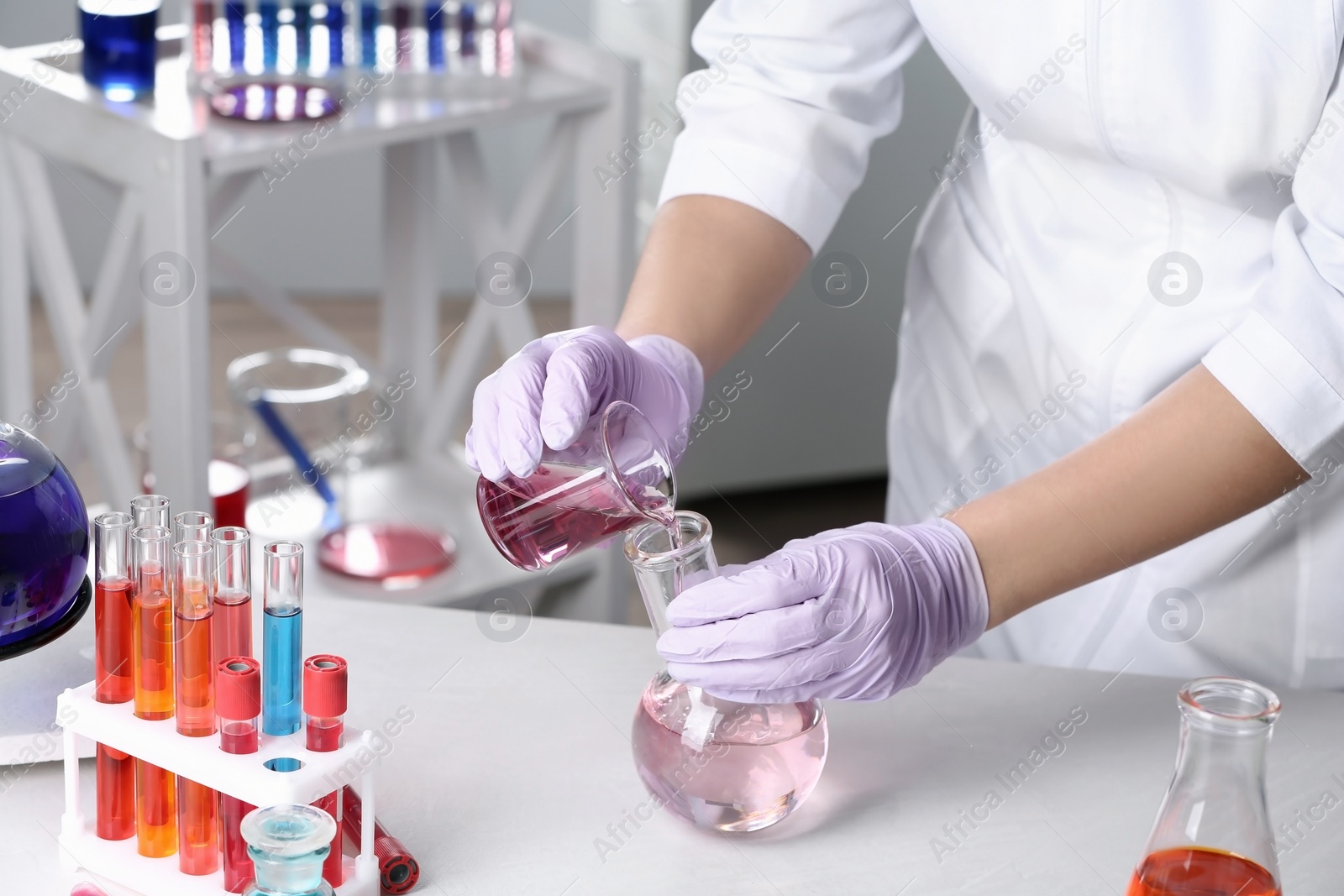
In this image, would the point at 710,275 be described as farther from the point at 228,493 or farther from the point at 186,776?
the point at 228,493

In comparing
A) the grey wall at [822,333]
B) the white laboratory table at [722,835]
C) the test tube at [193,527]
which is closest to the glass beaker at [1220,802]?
the white laboratory table at [722,835]

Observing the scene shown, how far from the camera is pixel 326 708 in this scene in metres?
0.78

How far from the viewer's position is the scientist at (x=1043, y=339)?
0.97 meters

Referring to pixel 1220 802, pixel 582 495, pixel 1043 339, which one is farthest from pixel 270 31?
pixel 1220 802

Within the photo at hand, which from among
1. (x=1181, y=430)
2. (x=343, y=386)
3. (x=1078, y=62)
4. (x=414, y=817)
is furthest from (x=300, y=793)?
(x=343, y=386)

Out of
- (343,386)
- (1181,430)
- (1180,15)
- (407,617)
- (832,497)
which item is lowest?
(832,497)

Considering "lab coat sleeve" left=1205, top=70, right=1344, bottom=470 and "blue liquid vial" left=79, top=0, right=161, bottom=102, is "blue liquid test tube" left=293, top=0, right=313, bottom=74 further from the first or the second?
"lab coat sleeve" left=1205, top=70, right=1344, bottom=470

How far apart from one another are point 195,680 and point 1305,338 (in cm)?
77

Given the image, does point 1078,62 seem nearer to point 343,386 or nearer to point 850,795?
point 850,795

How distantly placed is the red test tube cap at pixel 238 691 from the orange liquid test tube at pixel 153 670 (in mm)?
51

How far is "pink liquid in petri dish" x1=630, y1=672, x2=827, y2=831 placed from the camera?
876 mm

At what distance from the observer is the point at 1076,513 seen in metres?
1.00

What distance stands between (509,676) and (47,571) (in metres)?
0.34

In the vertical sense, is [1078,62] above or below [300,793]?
above
